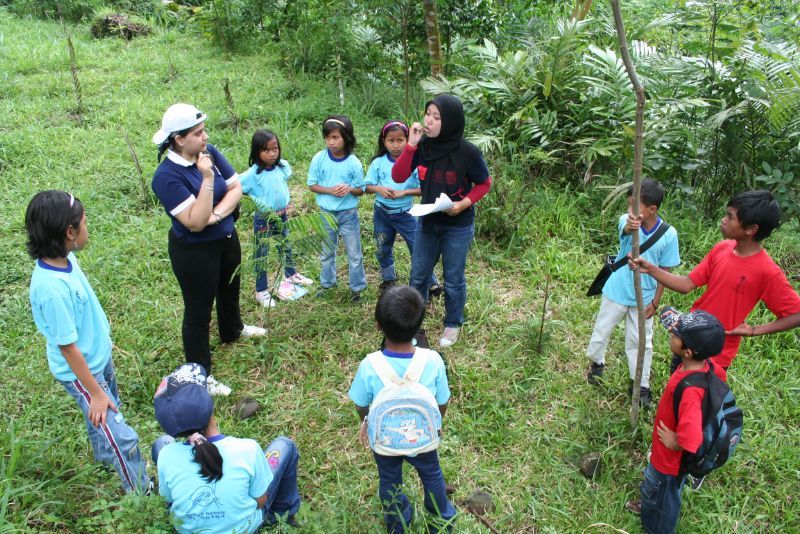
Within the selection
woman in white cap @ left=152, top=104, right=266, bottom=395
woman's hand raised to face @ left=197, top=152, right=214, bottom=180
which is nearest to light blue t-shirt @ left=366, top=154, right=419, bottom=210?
woman in white cap @ left=152, top=104, right=266, bottom=395

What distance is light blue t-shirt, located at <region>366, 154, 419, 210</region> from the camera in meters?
4.28

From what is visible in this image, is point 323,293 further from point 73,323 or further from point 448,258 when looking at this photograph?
point 73,323

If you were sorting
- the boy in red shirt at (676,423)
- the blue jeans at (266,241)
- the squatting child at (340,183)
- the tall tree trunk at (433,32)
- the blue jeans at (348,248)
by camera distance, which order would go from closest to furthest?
the boy in red shirt at (676,423), the blue jeans at (266,241), the squatting child at (340,183), the blue jeans at (348,248), the tall tree trunk at (433,32)

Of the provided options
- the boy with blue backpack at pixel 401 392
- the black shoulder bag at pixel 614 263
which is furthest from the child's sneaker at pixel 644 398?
the boy with blue backpack at pixel 401 392

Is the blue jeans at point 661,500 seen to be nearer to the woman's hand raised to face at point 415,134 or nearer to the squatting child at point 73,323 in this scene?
the woman's hand raised to face at point 415,134

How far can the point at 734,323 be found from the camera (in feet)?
9.69

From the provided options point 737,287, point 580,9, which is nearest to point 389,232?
point 737,287

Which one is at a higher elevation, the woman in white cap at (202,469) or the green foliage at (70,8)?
the green foliage at (70,8)

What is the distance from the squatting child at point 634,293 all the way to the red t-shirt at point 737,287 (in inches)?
9.3

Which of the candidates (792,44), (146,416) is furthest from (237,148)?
(792,44)

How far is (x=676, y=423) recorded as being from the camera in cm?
257

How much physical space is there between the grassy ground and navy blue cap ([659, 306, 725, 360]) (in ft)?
3.45

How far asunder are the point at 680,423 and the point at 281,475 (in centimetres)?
177

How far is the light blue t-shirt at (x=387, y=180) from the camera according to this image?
14.0ft
